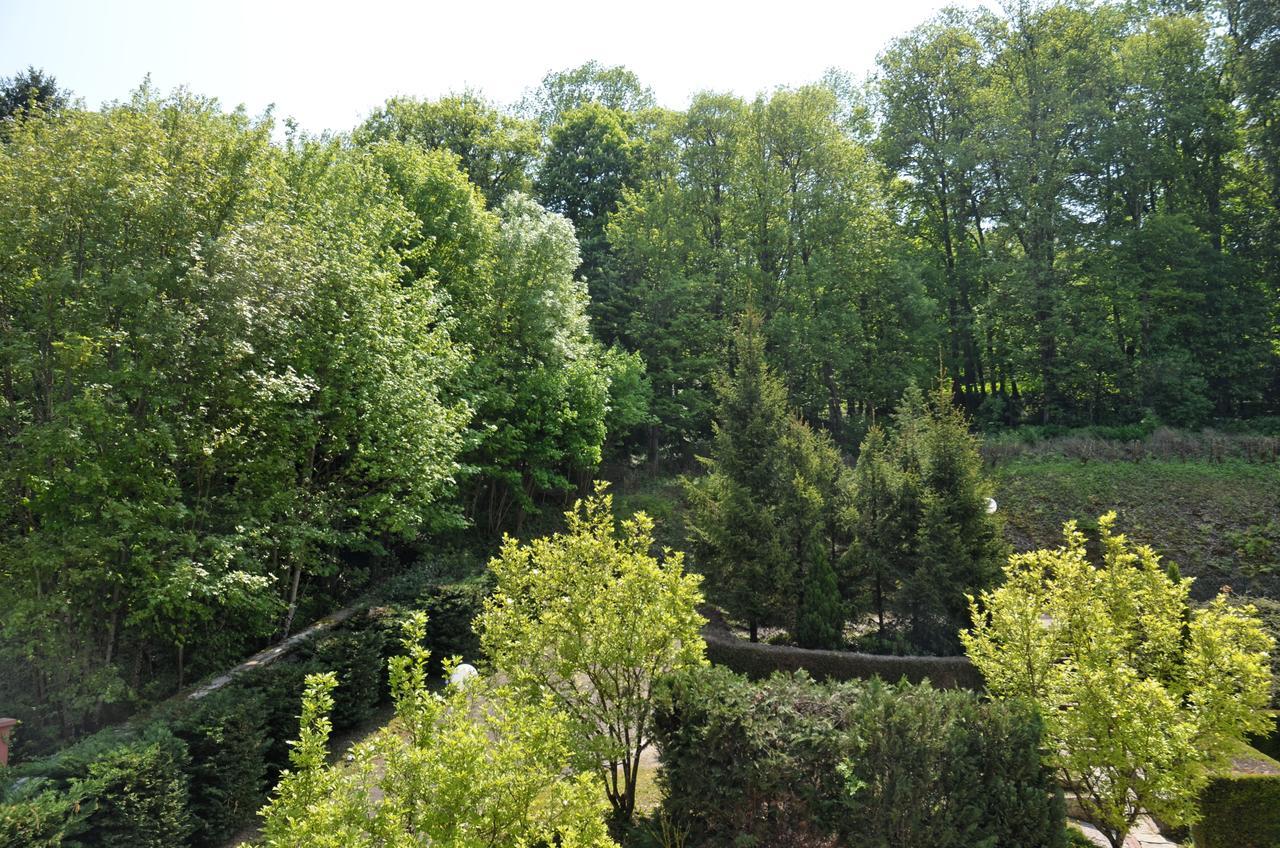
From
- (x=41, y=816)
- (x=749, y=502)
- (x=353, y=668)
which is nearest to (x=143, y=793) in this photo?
(x=41, y=816)

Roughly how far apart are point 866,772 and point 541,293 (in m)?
15.3

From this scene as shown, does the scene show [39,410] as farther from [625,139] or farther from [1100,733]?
[625,139]

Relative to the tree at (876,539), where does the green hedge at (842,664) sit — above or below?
below

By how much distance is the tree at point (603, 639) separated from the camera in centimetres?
656

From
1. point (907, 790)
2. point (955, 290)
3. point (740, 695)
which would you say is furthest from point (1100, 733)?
point (955, 290)

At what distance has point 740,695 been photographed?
618cm

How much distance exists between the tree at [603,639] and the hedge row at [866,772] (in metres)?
0.69

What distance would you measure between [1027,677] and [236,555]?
9.05 meters

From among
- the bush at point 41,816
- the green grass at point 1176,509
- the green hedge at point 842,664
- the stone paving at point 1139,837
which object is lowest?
the stone paving at point 1139,837

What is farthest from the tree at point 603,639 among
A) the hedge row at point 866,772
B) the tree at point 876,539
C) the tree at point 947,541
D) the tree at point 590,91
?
the tree at point 590,91

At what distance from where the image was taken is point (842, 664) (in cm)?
1059

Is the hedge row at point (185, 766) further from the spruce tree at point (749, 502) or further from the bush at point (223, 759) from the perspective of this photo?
the spruce tree at point (749, 502)

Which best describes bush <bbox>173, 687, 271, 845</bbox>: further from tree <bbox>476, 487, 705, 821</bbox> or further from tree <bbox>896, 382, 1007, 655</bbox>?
tree <bbox>896, 382, 1007, 655</bbox>

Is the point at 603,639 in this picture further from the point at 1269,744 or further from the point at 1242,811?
the point at 1269,744
